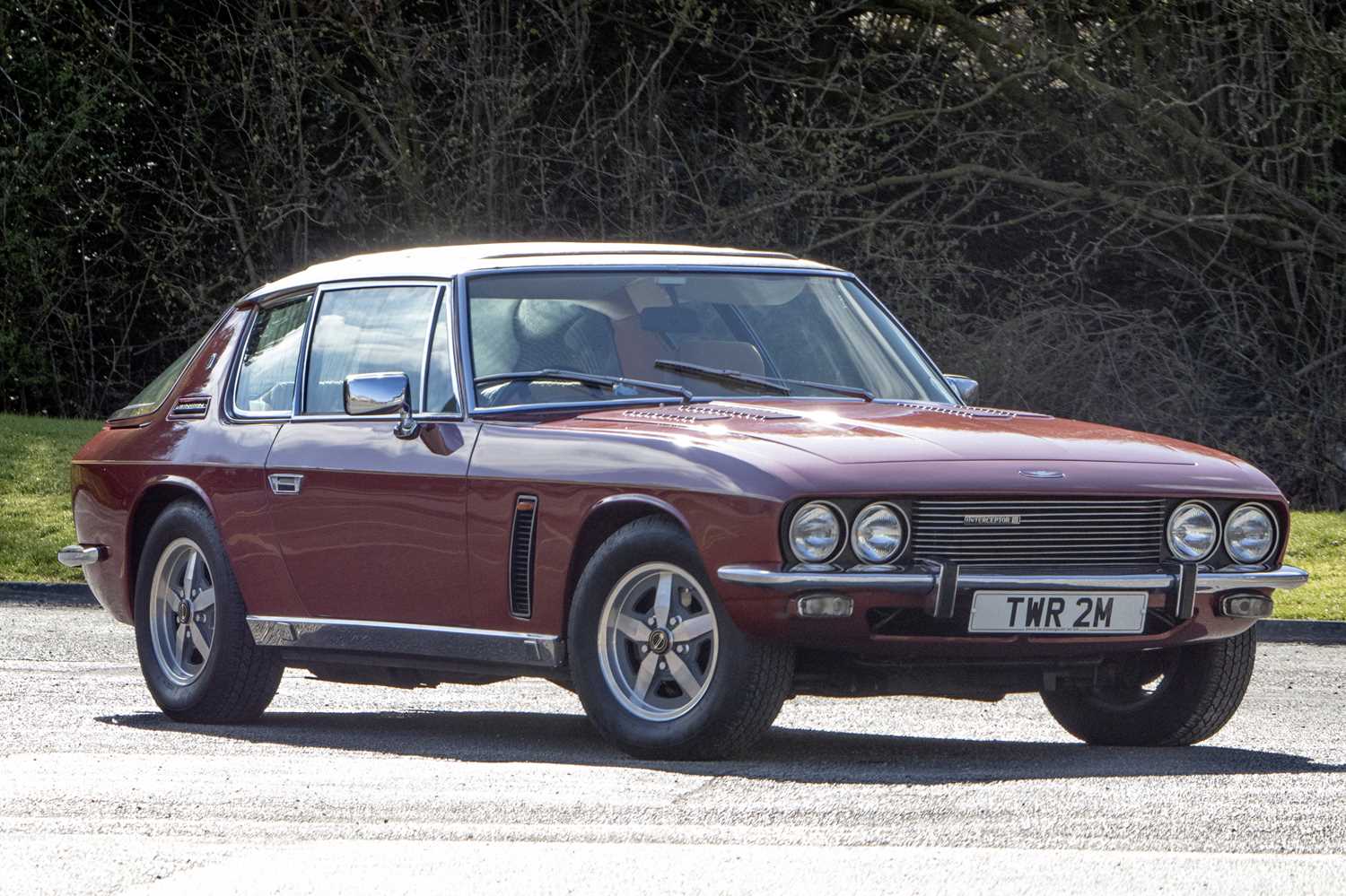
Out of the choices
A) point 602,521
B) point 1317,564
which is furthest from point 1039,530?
point 1317,564

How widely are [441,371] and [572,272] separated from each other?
0.59 m

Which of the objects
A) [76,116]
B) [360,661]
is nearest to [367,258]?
[360,661]

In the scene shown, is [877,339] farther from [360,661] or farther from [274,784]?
[274,784]

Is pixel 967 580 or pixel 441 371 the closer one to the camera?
pixel 967 580

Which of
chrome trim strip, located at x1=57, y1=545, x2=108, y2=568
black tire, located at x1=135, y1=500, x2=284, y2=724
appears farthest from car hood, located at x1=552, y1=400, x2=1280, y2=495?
chrome trim strip, located at x1=57, y1=545, x2=108, y2=568

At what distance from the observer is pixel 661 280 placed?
8258mm

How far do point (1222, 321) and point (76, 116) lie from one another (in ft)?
37.9

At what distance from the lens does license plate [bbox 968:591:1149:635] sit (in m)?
6.89

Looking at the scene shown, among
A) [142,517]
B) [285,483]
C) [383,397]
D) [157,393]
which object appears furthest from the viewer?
[157,393]

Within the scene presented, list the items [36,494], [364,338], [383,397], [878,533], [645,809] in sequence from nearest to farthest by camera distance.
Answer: [645,809]
[878,533]
[383,397]
[364,338]
[36,494]

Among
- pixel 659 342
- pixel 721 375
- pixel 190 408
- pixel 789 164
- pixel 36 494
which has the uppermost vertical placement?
pixel 789 164

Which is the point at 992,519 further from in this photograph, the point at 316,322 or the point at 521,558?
the point at 316,322

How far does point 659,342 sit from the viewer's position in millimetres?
8102

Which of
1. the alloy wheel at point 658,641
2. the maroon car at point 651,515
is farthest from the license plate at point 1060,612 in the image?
the alloy wheel at point 658,641
